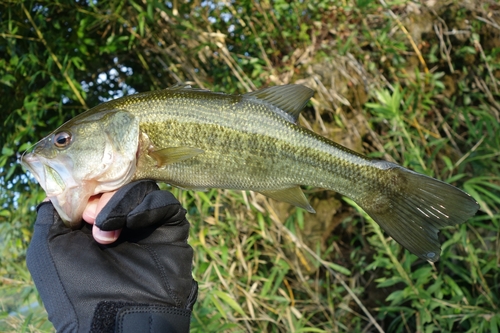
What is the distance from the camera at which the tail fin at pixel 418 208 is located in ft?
5.14

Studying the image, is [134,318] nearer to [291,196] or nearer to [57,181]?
[57,181]

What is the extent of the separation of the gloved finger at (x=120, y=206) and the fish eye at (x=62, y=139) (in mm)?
247

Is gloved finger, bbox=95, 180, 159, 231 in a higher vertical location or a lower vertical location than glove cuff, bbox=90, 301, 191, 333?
higher

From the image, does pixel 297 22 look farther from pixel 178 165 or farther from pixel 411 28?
pixel 178 165

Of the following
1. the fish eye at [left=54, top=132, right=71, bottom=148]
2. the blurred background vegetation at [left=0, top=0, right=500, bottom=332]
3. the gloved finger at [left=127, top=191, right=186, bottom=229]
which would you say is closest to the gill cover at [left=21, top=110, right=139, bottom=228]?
the fish eye at [left=54, top=132, right=71, bottom=148]

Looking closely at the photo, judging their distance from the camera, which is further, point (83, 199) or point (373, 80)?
point (373, 80)

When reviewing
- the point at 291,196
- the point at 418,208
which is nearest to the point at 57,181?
the point at 291,196

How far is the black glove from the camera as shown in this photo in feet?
5.07

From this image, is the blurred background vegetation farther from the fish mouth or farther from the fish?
the fish mouth

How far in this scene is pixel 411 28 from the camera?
4184 mm


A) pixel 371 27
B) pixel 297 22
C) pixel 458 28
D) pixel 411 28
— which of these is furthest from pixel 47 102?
pixel 458 28

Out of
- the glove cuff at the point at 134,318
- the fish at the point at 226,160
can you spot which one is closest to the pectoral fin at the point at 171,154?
the fish at the point at 226,160

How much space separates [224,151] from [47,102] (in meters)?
2.74

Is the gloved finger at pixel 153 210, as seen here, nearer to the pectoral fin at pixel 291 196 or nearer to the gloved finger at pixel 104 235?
the gloved finger at pixel 104 235
